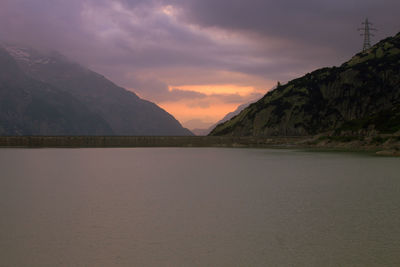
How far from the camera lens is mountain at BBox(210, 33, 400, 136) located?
509 feet

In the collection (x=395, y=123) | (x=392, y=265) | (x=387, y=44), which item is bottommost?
(x=392, y=265)

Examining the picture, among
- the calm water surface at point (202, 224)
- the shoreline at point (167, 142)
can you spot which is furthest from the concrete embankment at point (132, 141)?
the calm water surface at point (202, 224)

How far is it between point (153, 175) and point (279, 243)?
32.3m

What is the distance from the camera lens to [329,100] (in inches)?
6535

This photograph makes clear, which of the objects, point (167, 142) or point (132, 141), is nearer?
point (167, 142)

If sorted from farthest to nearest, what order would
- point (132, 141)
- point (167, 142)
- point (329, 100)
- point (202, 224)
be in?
point (132, 141) → point (329, 100) → point (167, 142) → point (202, 224)

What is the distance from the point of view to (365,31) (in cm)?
16925

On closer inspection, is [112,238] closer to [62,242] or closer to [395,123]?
[62,242]

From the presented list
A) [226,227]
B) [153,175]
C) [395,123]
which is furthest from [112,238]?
[395,123]

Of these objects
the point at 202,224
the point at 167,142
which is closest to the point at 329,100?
the point at 167,142

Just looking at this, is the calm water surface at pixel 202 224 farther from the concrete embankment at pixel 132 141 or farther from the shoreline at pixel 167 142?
the concrete embankment at pixel 132 141

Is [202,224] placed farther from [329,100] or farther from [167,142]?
[329,100]

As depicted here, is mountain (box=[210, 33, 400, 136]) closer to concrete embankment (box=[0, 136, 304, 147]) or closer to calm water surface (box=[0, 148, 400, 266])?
concrete embankment (box=[0, 136, 304, 147])

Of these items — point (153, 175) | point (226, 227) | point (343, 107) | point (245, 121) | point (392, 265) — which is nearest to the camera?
point (392, 265)
